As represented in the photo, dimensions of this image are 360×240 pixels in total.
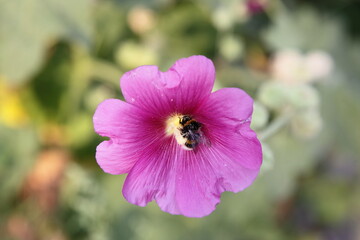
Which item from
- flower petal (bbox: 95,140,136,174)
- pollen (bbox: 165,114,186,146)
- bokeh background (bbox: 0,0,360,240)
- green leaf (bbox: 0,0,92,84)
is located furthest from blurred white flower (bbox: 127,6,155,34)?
flower petal (bbox: 95,140,136,174)

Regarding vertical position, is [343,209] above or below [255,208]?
above

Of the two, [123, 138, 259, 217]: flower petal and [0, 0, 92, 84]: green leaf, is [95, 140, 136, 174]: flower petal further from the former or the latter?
[0, 0, 92, 84]: green leaf

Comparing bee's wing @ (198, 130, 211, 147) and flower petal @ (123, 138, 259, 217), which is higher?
bee's wing @ (198, 130, 211, 147)

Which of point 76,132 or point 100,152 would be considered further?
point 76,132

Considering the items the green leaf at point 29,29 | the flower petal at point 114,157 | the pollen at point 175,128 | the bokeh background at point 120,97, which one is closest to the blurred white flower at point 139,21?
the bokeh background at point 120,97

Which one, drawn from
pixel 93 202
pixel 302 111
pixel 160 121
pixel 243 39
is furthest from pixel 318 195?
pixel 160 121

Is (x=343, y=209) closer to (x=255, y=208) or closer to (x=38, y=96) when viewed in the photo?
(x=255, y=208)

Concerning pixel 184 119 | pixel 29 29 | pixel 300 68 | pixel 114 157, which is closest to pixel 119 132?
pixel 114 157
